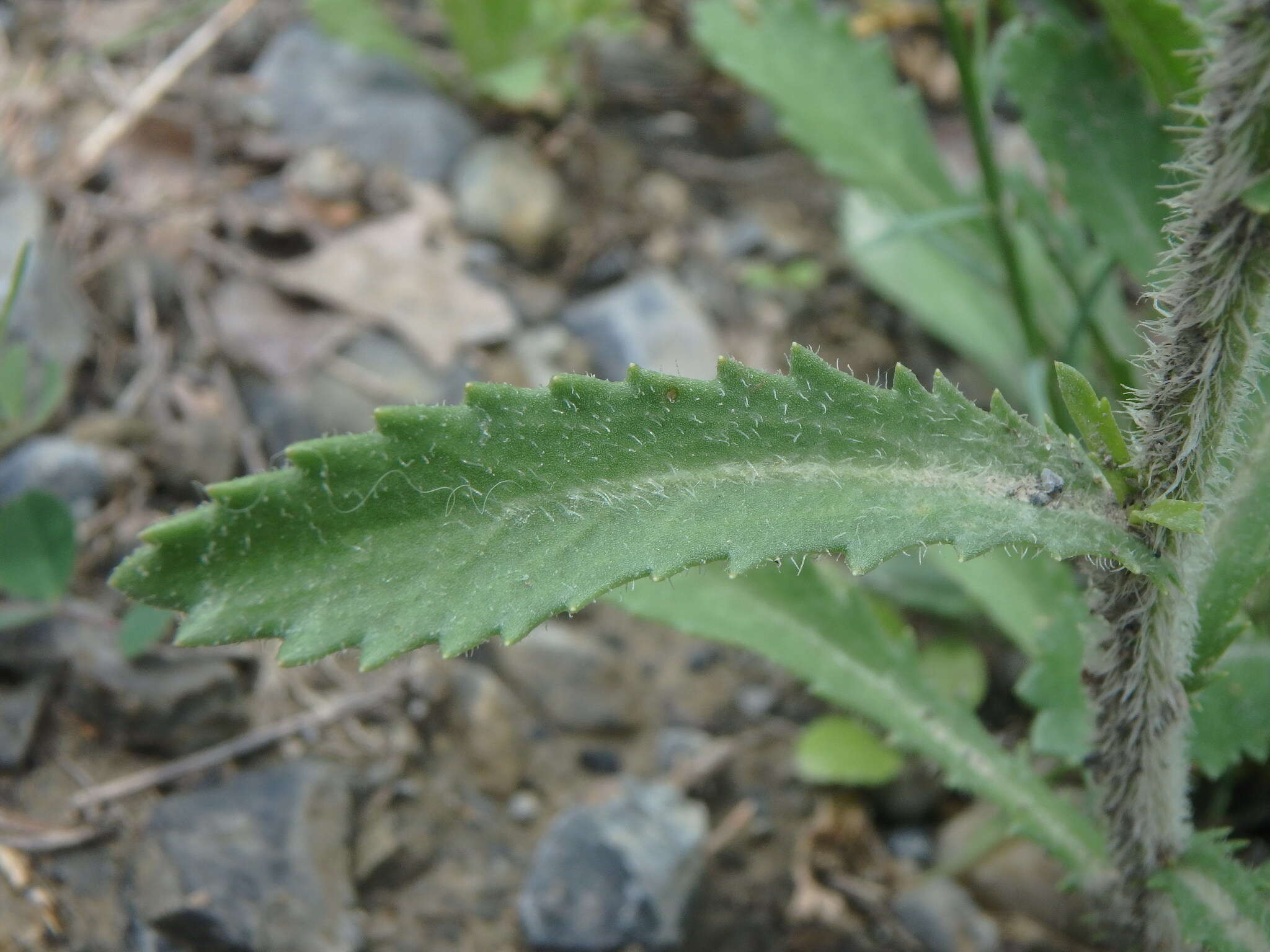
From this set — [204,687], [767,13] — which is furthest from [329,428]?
[767,13]

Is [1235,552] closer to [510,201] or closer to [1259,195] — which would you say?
[1259,195]

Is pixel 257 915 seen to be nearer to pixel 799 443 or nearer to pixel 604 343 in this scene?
pixel 799 443

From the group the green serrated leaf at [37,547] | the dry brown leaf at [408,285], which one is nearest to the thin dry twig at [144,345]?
the dry brown leaf at [408,285]

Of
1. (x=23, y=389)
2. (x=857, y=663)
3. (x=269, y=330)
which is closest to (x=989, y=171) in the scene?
(x=857, y=663)

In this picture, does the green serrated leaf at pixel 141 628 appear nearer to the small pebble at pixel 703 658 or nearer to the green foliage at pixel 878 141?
the small pebble at pixel 703 658

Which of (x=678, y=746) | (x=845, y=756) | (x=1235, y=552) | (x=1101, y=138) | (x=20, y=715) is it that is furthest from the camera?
(x=678, y=746)

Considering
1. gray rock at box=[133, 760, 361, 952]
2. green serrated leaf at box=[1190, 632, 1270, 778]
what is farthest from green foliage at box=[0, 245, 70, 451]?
green serrated leaf at box=[1190, 632, 1270, 778]

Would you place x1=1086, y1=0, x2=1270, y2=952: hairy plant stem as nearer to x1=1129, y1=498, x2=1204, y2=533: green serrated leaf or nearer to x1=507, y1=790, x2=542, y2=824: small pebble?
x1=1129, y1=498, x2=1204, y2=533: green serrated leaf
